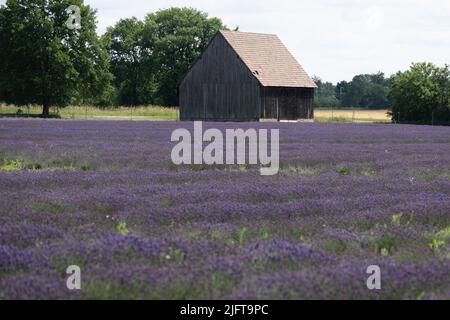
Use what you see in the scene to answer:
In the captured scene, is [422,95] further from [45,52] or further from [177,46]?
[177,46]

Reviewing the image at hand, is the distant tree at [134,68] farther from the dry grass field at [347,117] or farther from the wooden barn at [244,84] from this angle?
the wooden barn at [244,84]

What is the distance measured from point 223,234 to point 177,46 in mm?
89440

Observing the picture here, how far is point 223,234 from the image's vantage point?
752cm

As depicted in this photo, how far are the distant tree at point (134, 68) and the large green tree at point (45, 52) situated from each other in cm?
3360

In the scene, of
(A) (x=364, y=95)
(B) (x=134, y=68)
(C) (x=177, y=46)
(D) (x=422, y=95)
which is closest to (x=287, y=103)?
(D) (x=422, y=95)

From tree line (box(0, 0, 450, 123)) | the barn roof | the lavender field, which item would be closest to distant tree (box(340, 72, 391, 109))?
tree line (box(0, 0, 450, 123))

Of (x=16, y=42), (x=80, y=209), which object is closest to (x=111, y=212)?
(x=80, y=209)

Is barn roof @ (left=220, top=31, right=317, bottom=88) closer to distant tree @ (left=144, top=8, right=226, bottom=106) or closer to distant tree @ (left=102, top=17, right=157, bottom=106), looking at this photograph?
distant tree @ (left=144, top=8, right=226, bottom=106)

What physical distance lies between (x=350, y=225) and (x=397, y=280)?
9.56 feet

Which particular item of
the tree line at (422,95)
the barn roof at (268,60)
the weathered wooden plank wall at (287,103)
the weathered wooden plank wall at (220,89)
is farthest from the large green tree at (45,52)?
the tree line at (422,95)

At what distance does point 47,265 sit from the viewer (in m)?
5.85

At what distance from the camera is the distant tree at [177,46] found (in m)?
94.8
